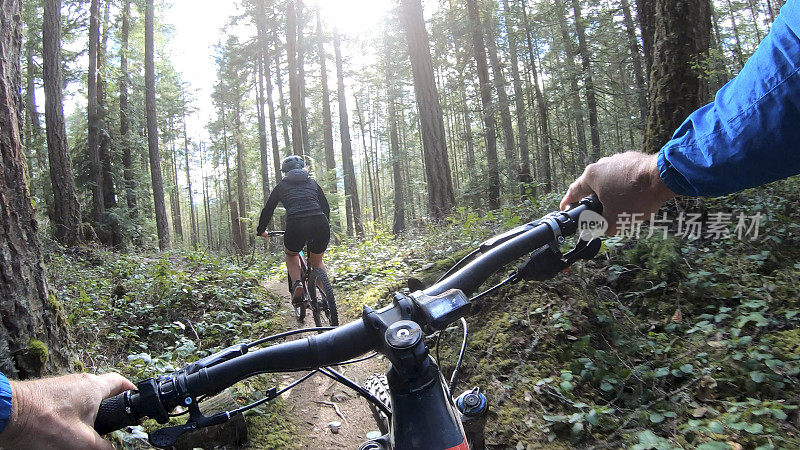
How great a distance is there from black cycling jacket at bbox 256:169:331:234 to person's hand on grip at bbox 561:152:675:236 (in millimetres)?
4951

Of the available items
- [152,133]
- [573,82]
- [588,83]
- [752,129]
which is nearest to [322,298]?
[752,129]

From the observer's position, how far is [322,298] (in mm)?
6156

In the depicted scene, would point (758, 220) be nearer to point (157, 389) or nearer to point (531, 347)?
point (531, 347)

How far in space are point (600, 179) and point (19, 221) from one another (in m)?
3.46

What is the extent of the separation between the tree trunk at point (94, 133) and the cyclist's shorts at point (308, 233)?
13.0 metres

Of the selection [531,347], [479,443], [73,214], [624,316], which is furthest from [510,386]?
[73,214]

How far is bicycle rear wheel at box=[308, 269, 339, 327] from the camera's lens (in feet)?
19.4

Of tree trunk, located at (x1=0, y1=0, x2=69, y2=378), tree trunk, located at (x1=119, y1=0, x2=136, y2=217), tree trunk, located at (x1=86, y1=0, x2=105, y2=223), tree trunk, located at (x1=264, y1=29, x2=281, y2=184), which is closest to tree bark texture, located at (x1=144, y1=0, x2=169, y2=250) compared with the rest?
tree trunk, located at (x1=86, y1=0, x2=105, y2=223)

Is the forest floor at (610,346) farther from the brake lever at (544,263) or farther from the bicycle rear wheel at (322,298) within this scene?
the brake lever at (544,263)

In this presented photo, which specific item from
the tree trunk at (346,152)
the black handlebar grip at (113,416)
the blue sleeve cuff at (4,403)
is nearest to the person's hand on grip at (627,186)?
the black handlebar grip at (113,416)

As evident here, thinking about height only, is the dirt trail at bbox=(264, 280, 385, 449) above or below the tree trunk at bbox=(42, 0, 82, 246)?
below

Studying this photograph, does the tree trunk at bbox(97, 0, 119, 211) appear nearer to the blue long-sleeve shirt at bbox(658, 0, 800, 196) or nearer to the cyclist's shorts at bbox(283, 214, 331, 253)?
the cyclist's shorts at bbox(283, 214, 331, 253)

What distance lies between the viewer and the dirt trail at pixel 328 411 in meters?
3.43

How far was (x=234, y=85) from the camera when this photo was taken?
2983 cm
